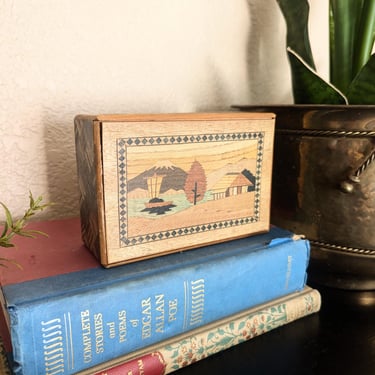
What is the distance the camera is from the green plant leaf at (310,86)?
0.42 meters

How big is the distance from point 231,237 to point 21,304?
201 mm

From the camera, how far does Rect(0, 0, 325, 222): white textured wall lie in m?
0.43

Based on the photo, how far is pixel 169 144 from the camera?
1.09ft

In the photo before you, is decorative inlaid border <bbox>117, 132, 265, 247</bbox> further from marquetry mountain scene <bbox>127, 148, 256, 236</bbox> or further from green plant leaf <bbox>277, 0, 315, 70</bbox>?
green plant leaf <bbox>277, 0, 315, 70</bbox>

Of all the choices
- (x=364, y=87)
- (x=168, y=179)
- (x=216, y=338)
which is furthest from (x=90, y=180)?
(x=364, y=87)

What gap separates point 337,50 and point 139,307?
392 millimetres

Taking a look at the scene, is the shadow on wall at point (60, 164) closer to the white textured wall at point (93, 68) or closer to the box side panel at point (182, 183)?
the white textured wall at point (93, 68)

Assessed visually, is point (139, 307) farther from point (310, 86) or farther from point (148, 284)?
point (310, 86)

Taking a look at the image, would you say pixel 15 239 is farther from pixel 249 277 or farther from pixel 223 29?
pixel 223 29

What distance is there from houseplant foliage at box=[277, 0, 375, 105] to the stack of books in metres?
0.10

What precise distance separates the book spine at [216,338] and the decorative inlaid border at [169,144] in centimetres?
9

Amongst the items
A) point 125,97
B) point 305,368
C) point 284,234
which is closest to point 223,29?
point 125,97

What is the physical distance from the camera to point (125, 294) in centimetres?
30

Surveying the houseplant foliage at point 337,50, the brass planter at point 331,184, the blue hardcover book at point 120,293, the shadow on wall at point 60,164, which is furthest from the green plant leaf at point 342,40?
the shadow on wall at point 60,164
